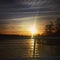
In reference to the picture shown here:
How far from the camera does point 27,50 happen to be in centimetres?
124

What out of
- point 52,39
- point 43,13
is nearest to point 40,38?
point 52,39

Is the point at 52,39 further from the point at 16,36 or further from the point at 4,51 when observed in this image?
the point at 4,51

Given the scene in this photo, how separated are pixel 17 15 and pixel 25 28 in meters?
0.12

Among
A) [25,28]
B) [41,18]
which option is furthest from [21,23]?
[41,18]

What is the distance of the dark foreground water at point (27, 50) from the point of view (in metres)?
1.18

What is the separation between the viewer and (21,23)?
1212 mm

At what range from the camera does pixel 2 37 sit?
1127mm

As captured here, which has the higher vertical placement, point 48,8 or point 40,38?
point 48,8

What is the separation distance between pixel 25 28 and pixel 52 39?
23 cm

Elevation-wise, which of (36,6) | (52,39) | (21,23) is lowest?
(52,39)

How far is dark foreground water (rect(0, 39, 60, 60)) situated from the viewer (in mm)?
1181

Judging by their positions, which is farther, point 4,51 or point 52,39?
point 4,51

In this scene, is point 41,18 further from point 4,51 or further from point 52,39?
point 4,51

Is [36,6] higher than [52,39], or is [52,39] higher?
[36,6]
